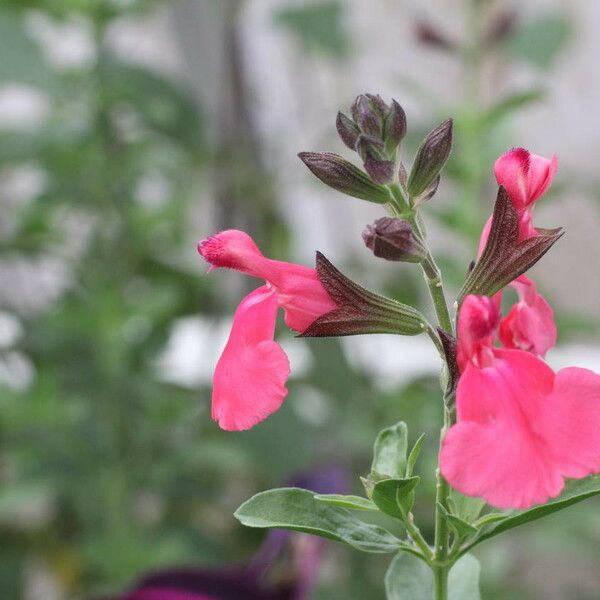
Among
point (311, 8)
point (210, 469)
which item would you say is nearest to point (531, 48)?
point (311, 8)

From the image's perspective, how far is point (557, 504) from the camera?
275mm

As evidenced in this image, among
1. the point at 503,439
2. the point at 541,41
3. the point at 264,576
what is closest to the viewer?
the point at 503,439

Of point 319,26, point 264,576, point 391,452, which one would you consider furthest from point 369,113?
point 319,26

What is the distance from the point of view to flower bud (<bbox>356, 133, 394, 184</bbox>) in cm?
30

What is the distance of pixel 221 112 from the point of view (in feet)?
4.04

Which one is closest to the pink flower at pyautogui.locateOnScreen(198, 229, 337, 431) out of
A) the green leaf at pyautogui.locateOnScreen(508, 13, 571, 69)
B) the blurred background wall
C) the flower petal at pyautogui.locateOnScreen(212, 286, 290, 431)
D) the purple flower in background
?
the flower petal at pyautogui.locateOnScreen(212, 286, 290, 431)

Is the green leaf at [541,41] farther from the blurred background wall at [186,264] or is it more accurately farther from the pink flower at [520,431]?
the pink flower at [520,431]

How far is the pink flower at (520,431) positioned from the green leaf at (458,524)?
4 cm

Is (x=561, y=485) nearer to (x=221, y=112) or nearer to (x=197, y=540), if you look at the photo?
(x=197, y=540)

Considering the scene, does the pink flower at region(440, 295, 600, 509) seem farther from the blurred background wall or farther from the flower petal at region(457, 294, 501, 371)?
the blurred background wall

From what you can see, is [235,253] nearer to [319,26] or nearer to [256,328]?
[256,328]

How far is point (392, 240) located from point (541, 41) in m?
0.88

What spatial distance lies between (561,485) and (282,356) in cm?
9

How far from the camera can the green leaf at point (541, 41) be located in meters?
1.07
